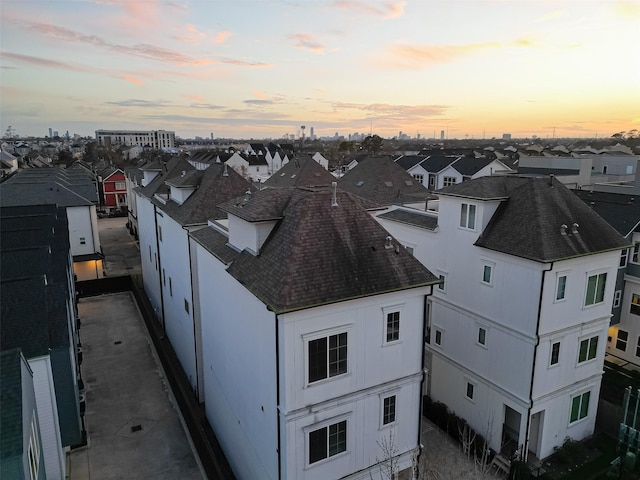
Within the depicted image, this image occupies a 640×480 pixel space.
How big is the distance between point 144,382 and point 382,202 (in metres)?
19.7

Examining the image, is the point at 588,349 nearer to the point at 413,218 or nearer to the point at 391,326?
the point at 413,218

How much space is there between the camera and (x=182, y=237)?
21.4m

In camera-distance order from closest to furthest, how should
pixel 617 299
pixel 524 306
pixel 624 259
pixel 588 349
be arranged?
1. pixel 524 306
2. pixel 588 349
3. pixel 624 259
4. pixel 617 299

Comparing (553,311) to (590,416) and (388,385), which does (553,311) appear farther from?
(388,385)

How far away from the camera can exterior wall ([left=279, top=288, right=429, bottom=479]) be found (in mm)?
11914

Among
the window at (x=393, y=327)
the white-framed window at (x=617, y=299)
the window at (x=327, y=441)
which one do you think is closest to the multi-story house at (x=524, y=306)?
the window at (x=393, y=327)

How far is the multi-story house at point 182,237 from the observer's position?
20938 millimetres

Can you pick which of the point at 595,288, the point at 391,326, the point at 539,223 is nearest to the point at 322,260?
the point at 391,326

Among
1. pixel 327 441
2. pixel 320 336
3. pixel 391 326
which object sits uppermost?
pixel 320 336

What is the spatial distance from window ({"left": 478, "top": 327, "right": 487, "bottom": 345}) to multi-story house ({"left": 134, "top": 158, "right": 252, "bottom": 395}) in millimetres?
13097

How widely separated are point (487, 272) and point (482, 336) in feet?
9.59

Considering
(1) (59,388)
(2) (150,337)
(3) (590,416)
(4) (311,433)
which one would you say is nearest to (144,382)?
(2) (150,337)

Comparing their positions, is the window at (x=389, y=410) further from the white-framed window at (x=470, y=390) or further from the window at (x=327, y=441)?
the white-framed window at (x=470, y=390)

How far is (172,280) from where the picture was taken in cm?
2447
